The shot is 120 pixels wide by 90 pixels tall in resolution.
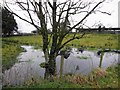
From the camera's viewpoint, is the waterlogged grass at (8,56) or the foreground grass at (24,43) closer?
the waterlogged grass at (8,56)

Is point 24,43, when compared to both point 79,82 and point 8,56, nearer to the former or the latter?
point 8,56

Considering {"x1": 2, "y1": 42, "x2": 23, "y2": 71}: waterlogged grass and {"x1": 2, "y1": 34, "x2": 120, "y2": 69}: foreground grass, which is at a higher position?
{"x1": 2, "y1": 34, "x2": 120, "y2": 69}: foreground grass

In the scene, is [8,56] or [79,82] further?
[8,56]

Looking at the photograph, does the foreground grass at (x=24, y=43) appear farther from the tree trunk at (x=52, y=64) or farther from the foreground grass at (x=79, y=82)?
the foreground grass at (x=79, y=82)

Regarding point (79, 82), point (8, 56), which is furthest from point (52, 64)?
point (8, 56)

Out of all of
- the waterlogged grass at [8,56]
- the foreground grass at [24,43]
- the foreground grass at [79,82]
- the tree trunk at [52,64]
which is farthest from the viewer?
the foreground grass at [24,43]

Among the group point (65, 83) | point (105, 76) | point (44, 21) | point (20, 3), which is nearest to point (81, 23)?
point (44, 21)

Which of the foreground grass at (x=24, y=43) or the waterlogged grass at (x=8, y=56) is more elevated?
the foreground grass at (x=24, y=43)

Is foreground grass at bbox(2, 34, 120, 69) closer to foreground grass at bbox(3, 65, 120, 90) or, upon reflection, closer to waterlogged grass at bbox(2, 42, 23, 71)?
waterlogged grass at bbox(2, 42, 23, 71)

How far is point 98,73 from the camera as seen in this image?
10758 mm

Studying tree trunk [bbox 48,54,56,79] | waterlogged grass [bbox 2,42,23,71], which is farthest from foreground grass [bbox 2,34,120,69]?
tree trunk [bbox 48,54,56,79]

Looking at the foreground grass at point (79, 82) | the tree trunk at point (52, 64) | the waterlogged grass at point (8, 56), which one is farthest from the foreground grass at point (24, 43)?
the foreground grass at point (79, 82)

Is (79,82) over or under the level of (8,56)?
over

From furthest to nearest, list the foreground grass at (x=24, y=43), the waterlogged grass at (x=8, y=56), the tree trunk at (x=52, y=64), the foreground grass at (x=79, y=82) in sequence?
1. the foreground grass at (x=24, y=43)
2. the waterlogged grass at (x=8, y=56)
3. the tree trunk at (x=52, y=64)
4. the foreground grass at (x=79, y=82)
